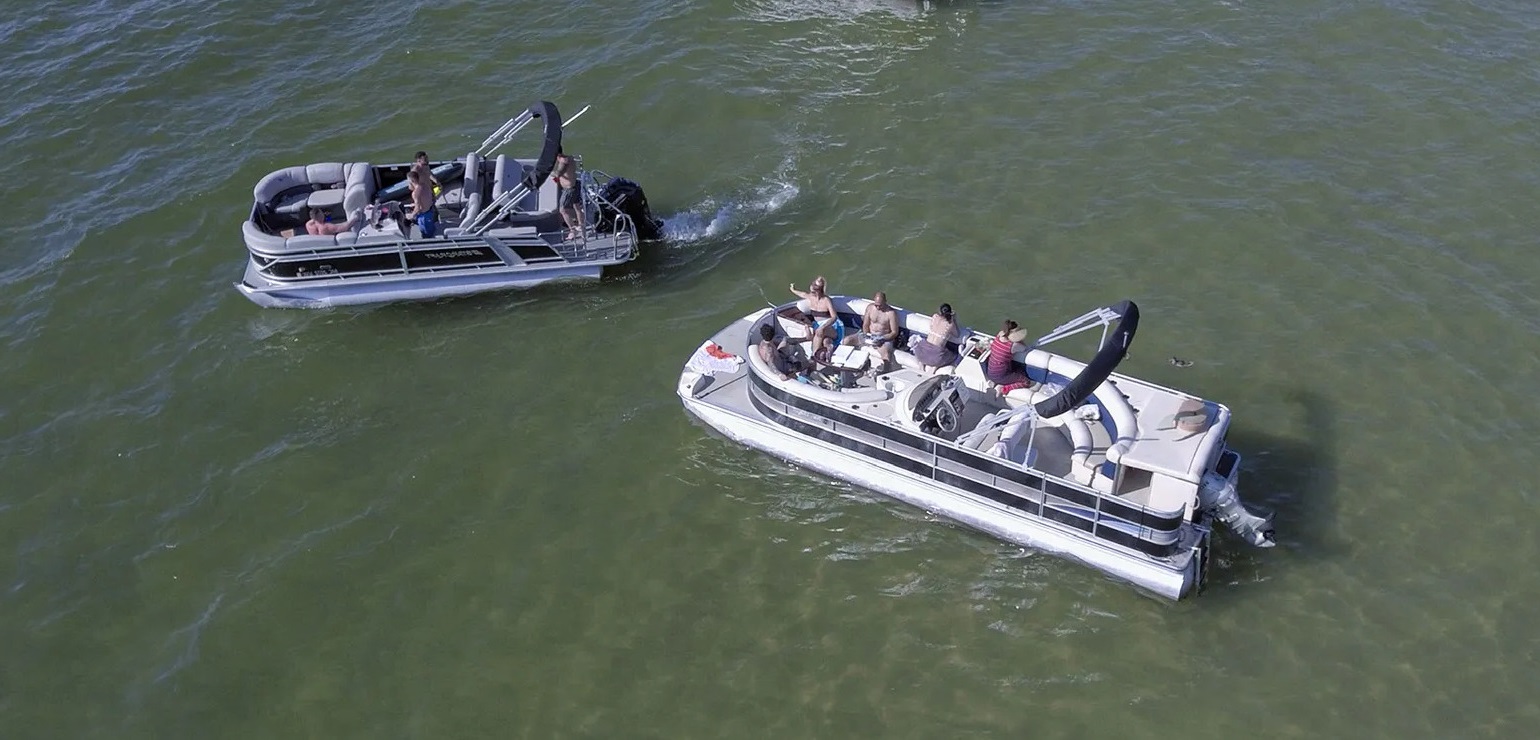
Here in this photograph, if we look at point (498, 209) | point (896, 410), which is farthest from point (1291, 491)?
point (498, 209)

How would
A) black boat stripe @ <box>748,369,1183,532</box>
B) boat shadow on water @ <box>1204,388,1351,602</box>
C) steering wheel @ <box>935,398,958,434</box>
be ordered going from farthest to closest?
steering wheel @ <box>935,398,958,434</box> < boat shadow on water @ <box>1204,388,1351,602</box> < black boat stripe @ <box>748,369,1183,532</box>

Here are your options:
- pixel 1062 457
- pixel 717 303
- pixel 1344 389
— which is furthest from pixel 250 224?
pixel 1344 389

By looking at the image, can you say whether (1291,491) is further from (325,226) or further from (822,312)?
(325,226)

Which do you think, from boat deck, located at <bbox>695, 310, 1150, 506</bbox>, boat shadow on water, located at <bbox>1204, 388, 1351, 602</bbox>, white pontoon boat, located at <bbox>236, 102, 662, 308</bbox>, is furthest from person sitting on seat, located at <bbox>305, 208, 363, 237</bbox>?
boat shadow on water, located at <bbox>1204, 388, 1351, 602</bbox>

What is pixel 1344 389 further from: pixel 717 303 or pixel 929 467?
pixel 717 303

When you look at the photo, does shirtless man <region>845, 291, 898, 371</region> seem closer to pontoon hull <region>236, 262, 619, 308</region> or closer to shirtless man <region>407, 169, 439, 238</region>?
pontoon hull <region>236, 262, 619, 308</region>

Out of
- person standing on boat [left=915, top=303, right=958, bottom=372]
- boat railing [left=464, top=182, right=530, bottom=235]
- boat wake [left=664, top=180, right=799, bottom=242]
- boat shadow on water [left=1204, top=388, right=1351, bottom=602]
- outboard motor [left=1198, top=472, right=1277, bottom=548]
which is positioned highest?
boat railing [left=464, top=182, right=530, bottom=235]
